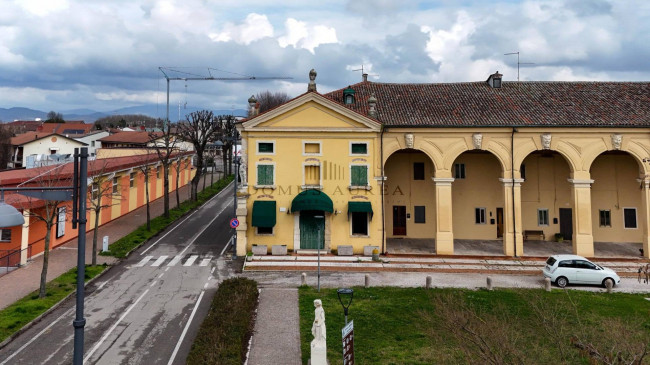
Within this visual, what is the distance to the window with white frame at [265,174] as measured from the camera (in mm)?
28984

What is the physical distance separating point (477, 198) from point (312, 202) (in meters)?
14.5

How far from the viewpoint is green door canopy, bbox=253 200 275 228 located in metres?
27.8

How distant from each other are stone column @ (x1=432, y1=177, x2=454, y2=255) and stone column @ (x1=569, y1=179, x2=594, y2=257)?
881 cm

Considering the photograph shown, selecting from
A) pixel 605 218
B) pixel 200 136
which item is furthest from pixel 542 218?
pixel 200 136

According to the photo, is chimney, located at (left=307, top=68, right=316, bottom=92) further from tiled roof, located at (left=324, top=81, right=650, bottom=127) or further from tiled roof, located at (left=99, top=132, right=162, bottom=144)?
tiled roof, located at (left=99, top=132, right=162, bottom=144)

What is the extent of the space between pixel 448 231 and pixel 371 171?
7031 millimetres

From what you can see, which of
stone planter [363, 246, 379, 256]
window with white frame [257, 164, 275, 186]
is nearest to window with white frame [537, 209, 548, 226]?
stone planter [363, 246, 379, 256]

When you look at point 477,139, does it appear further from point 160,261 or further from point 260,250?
point 160,261

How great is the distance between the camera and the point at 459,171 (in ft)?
109

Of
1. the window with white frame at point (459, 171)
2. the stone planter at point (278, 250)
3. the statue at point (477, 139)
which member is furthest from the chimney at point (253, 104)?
the window with white frame at point (459, 171)

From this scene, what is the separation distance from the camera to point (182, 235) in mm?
34750

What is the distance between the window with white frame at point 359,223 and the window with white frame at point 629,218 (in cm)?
2135

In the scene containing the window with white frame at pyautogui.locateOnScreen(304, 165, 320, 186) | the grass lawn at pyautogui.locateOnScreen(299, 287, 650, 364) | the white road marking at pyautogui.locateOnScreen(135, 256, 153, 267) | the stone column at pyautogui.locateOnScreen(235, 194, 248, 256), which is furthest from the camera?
the window with white frame at pyautogui.locateOnScreen(304, 165, 320, 186)

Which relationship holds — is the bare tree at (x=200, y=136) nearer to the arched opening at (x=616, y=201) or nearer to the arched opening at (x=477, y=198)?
the arched opening at (x=477, y=198)
